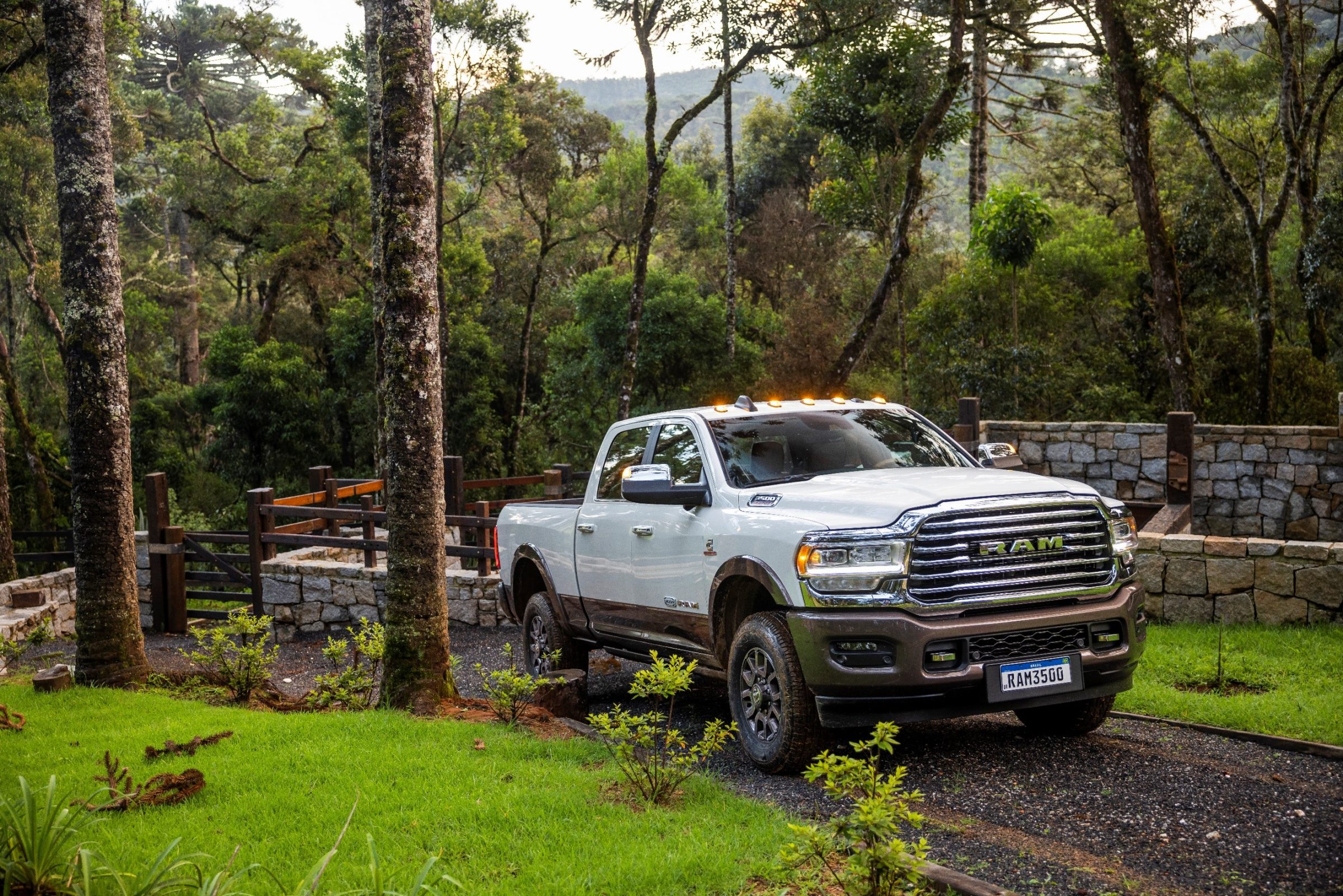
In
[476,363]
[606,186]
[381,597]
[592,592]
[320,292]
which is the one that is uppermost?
[606,186]

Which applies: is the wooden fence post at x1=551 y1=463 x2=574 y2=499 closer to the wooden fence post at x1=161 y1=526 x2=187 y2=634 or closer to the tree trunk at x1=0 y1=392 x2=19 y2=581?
the wooden fence post at x1=161 y1=526 x2=187 y2=634

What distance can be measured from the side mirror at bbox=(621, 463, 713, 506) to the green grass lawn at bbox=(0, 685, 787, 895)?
4.94ft

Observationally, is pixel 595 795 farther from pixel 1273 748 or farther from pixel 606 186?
pixel 606 186

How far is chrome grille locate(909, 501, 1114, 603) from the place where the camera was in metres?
5.76

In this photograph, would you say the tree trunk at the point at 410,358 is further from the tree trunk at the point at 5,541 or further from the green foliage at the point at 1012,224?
the green foliage at the point at 1012,224

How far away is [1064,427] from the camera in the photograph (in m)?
17.5

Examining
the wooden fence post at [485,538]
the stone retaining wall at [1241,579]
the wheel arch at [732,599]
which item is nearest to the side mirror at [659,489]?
the wheel arch at [732,599]

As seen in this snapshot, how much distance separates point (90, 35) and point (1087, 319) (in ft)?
70.8

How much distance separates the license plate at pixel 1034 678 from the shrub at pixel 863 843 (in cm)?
155

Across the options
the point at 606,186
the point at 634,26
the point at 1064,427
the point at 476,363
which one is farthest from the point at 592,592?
the point at 606,186

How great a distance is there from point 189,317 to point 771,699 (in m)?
39.2

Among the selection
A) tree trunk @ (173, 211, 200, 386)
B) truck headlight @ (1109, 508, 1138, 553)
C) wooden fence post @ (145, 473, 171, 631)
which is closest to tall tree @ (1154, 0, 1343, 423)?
→ truck headlight @ (1109, 508, 1138, 553)

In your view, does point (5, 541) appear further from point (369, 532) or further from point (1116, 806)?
point (1116, 806)

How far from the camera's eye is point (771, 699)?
20.5 ft
